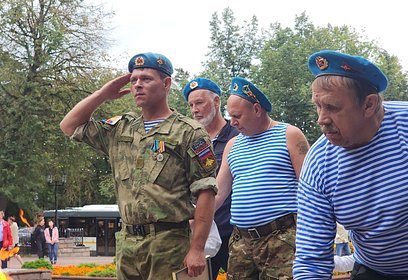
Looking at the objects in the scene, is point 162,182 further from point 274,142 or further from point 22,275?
point 22,275

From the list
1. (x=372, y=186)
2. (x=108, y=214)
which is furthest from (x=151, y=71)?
(x=108, y=214)

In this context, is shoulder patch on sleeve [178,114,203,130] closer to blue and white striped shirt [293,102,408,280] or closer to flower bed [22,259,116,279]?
blue and white striped shirt [293,102,408,280]

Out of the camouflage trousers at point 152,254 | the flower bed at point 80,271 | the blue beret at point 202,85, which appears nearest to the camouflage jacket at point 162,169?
the camouflage trousers at point 152,254

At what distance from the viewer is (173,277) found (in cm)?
446

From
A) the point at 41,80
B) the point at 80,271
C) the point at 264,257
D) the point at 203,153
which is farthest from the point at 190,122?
the point at 41,80

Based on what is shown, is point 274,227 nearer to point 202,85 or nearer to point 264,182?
point 264,182

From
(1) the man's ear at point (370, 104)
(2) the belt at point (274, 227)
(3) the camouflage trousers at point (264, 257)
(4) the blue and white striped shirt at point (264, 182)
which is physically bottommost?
(3) the camouflage trousers at point (264, 257)

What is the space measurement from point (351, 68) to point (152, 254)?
2144mm

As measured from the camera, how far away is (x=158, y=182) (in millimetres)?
4594

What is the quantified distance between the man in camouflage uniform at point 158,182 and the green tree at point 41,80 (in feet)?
97.3

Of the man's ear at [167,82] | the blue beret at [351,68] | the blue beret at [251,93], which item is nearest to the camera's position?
the blue beret at [351,68]

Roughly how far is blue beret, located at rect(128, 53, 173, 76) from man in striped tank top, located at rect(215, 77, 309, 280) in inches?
33.5

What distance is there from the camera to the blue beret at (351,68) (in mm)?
2811

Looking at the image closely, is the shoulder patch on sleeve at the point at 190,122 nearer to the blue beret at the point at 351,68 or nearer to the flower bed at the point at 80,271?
the blue beret at the point at 351,68
